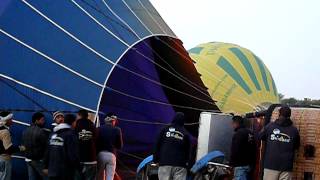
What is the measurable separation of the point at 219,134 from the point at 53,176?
2.05 meters

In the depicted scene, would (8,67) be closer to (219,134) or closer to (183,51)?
(219,134)

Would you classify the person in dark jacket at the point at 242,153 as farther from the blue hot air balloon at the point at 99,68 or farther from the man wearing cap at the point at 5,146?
the man wearing cap at the point at 5,146

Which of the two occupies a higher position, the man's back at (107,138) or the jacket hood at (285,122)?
the jacket hood at (285,122)

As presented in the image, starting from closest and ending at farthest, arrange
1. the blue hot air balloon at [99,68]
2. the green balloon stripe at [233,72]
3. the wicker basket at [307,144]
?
the wicker basket at [307,144], the blue hot air balloon at [99,68], the green balloon stripe at [233,72]

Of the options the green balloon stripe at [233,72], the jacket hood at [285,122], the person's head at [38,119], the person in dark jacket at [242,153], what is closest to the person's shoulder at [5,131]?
the person's head at [38,119]

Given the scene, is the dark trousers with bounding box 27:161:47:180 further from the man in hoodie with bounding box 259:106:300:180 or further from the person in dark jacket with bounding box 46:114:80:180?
the man in hoodie with bounding box 259:106:300:180

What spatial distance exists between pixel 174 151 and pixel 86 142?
108 cm

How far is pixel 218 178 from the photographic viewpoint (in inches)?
247

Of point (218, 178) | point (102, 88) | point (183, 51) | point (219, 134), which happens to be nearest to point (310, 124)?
point (218, 178)

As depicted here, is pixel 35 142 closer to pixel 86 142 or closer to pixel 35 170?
pixel 35 170

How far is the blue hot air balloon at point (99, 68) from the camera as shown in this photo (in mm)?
7176

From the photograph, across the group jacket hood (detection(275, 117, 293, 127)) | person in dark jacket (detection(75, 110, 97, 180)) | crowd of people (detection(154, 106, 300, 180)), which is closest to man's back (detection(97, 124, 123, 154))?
person in dark jacket (detection(75, 110, 97, 180))

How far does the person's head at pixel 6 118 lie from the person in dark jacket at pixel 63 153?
75cm

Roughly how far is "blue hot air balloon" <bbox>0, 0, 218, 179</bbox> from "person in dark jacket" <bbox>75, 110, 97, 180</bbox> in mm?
775
